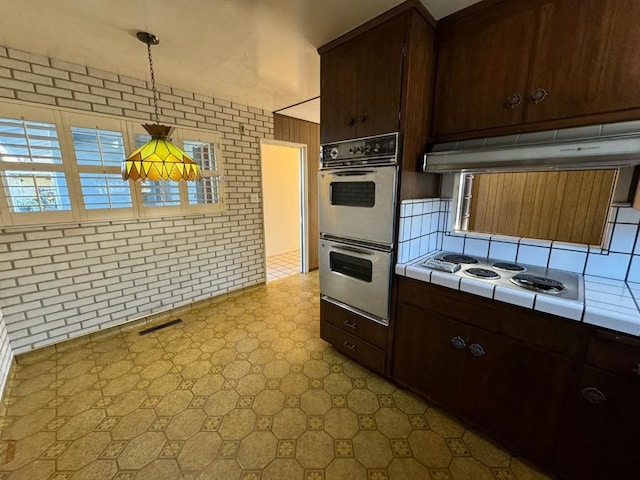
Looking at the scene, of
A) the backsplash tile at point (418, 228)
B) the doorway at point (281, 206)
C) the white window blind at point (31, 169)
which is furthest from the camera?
the doorway at point (281, 206)

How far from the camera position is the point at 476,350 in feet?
4.51

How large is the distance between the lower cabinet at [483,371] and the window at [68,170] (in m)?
2.59

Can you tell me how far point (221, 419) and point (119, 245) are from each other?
6.28 ft

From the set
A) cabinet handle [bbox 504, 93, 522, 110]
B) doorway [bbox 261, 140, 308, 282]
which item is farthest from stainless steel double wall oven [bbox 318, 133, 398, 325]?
doorway [bbox 261, 140, 308, 282]

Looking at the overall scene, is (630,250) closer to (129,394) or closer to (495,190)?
(495,190)

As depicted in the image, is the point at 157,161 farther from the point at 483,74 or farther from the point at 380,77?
Answer: the point at 483,74

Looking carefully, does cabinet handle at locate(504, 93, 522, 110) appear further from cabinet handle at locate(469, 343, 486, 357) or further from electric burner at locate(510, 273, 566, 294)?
cabinet handle at locate(469, 343, 486, 357)

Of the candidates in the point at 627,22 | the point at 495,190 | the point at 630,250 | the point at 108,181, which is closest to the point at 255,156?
the point at 108,181

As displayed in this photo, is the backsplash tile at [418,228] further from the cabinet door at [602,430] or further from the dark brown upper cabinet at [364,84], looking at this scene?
the cabinet door at [602,430]

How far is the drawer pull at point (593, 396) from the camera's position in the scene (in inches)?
41.4

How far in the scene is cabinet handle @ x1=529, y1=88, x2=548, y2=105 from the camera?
1279 mm

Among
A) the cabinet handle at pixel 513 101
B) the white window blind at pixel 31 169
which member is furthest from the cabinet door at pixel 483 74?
the white window blind at pixel 31 169

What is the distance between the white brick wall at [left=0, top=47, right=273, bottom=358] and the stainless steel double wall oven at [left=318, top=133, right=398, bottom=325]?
173 cm

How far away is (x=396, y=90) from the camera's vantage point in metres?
1.50
